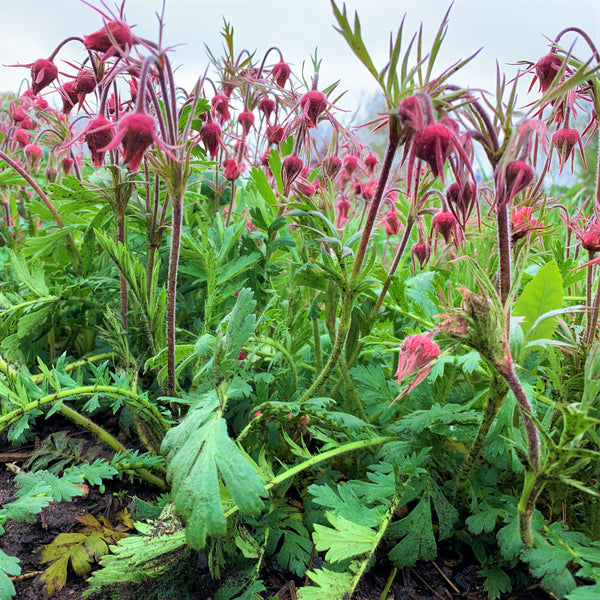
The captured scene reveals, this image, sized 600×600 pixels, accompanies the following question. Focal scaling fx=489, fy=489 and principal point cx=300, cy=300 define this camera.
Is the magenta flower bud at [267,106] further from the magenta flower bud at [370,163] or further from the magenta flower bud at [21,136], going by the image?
the magenta flower bud at [21,136]

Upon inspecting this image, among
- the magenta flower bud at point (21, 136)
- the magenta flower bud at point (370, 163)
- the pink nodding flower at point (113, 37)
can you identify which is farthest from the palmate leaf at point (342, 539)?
the magenta flower bud at point (21, 136)

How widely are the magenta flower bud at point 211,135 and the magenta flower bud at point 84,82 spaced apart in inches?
12.9

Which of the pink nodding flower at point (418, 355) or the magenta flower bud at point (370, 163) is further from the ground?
the magenta flower bud at point (370, 163)

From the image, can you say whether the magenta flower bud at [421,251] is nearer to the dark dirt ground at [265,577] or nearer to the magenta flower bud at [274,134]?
the magenta flower bud at [274,134]

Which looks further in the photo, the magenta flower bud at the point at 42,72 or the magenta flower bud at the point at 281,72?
the magenta flower bud at the point at 281,72

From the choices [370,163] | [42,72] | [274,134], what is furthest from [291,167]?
[370,163]

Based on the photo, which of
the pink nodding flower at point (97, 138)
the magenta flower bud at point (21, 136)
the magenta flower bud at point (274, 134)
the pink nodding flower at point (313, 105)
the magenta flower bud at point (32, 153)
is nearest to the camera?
the pink nodding flower at point (97, 138)

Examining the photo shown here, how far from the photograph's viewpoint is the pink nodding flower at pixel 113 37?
1.07 m

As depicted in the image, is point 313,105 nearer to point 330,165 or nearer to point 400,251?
point 330,165

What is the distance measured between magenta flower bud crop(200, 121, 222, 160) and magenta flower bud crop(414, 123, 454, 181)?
78 centimetres

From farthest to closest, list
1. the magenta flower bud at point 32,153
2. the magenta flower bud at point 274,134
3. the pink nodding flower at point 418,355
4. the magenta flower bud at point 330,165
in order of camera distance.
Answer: the magenta flower bud at point 32,153, the magenta flower bud at point 274,134, the magenta flower bud at point 330,165, the pink nodding flower at point 418,355

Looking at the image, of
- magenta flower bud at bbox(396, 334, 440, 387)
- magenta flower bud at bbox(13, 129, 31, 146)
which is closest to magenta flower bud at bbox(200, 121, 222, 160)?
magenta flower bud at bbox(396, 334, 440, 387)

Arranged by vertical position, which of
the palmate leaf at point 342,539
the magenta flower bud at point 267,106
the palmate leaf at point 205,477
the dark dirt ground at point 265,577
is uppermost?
the magenta flower bud at point 267,106

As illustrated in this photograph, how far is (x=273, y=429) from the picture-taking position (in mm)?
1477
